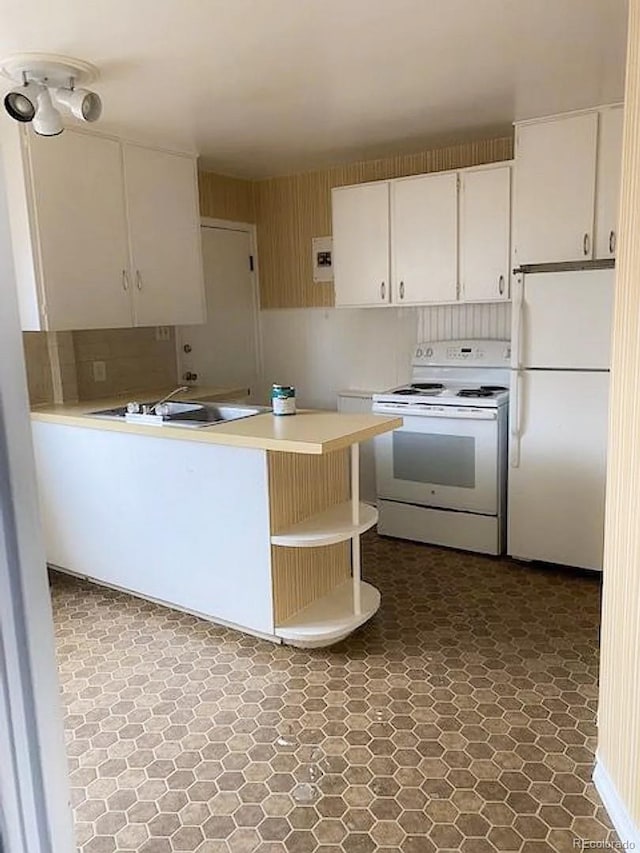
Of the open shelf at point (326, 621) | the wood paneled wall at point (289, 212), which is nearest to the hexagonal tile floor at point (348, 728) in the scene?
the open shelf at point (326, 621)

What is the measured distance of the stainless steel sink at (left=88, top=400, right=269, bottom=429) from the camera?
3.03 meters

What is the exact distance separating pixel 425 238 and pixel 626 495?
2491mm

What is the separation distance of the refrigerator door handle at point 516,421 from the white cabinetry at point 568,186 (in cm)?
63

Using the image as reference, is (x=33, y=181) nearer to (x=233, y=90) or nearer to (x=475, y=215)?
(x=233, y=90)

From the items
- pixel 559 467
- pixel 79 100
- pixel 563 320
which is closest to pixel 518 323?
pixel 563 320

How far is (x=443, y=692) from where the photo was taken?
2.45 m

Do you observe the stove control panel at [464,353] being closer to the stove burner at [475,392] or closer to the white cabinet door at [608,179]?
the stove burner at [475,392]

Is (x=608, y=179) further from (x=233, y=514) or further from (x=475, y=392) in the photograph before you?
(x=233, y=514)

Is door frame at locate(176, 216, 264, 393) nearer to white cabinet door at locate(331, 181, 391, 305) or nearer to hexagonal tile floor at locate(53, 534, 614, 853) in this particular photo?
white cabinet door at locate(331, 181, 391, 305)

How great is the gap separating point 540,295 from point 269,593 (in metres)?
1.98

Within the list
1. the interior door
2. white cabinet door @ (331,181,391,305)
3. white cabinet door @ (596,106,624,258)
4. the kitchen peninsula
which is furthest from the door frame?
white cabinet door @ (596,106,624,258)

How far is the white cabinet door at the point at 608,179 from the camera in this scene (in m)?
3.07

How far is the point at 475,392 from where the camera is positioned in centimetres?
384

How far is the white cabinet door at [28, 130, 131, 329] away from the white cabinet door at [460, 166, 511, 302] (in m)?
1.85
